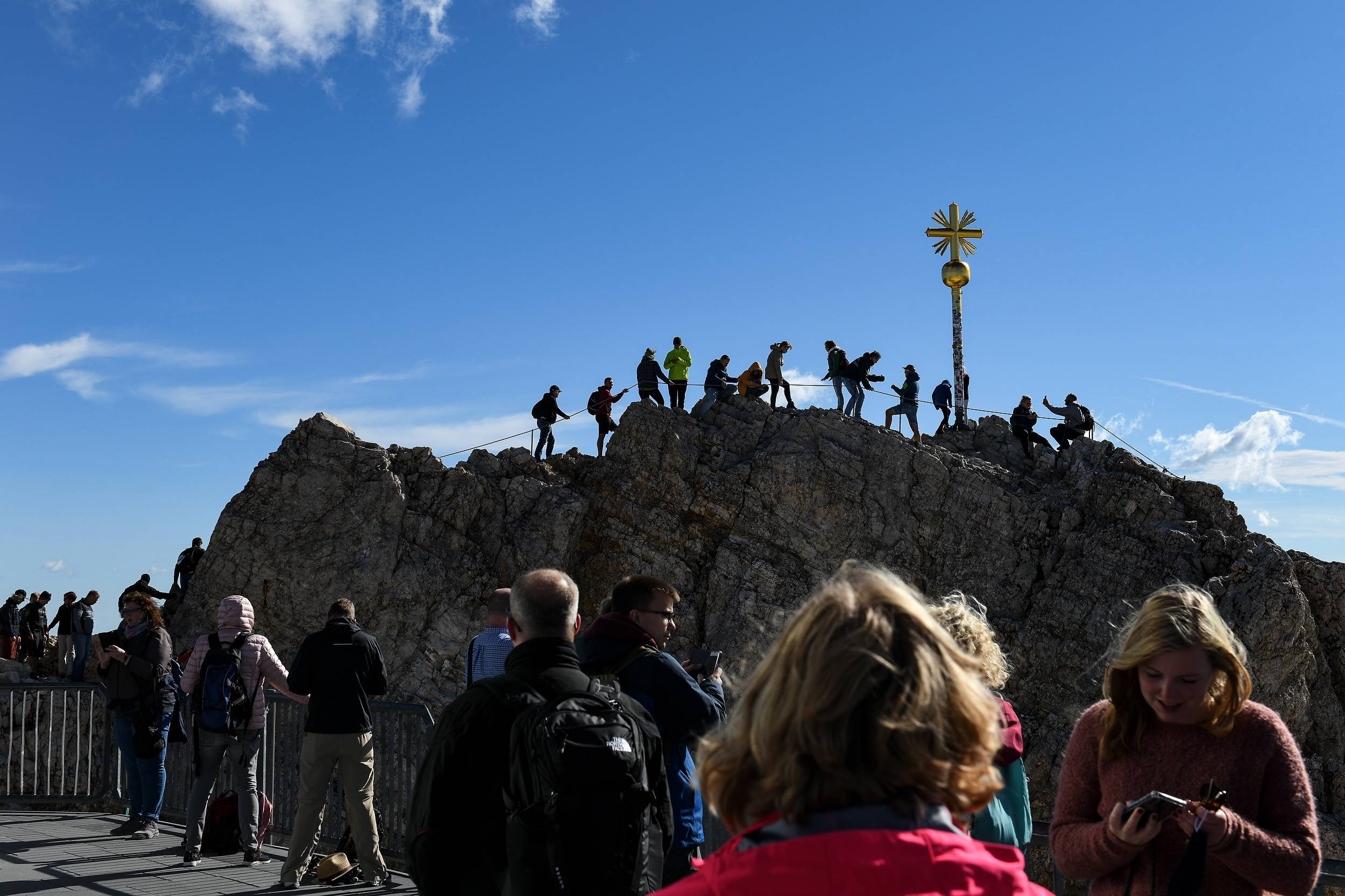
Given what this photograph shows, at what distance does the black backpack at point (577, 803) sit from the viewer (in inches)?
133

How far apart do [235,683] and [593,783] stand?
594 cm

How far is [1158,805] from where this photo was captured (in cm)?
282

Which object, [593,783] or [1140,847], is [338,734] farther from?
[1140,847]

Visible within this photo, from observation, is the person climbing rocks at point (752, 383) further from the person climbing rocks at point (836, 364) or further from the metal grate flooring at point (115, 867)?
the metal grate flooring at point (115, 867)

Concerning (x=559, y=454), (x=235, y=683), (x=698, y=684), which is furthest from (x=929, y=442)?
(x=698, y=684)

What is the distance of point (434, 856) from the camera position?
362 centimetres

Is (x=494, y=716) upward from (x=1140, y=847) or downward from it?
upward

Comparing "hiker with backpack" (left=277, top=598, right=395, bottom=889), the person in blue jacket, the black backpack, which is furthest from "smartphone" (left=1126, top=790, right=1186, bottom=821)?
"hiker with backpack" (left=277, top=598, right=395, bottom=889)

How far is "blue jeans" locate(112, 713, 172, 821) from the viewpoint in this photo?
372 inches

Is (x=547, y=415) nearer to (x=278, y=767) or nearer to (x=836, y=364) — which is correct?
(x=836, y=364)

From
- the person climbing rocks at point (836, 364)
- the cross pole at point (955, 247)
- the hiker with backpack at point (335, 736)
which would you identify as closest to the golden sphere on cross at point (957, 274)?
the cross pole at point (955, 247)

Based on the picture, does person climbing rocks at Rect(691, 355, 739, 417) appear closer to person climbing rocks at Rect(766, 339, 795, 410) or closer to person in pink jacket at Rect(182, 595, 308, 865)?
person climbing rocks at Rect(766, 339, 795, 410)

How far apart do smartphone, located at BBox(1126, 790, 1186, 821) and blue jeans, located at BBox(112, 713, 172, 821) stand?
867 centimetres

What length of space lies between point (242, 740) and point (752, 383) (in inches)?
875
